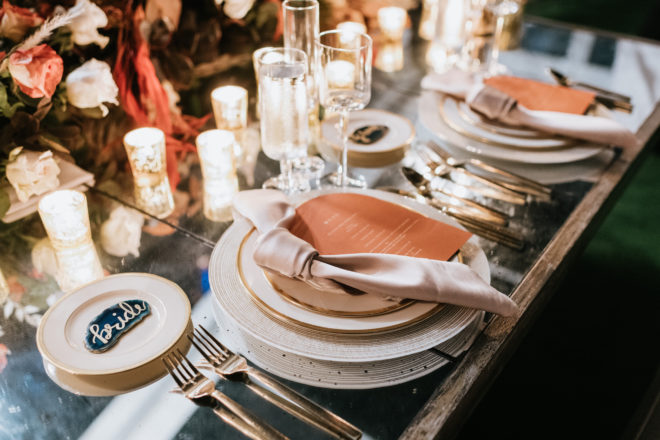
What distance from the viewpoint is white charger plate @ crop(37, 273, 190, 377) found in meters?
0.64

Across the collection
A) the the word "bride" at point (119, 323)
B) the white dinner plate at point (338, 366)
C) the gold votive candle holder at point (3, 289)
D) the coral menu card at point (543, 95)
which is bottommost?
the gold votive candle holder at point (3, 289)

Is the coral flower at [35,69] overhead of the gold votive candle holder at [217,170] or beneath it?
overhead

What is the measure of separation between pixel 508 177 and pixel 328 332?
0.55 meters

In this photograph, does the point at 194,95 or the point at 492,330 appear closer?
the point at 492,330

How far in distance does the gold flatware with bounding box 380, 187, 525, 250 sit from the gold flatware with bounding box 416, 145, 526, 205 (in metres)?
0.09

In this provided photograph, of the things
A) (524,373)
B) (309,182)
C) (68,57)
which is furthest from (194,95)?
(524,373)

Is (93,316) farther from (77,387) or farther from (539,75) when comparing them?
(539,75)

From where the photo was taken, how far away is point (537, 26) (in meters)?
1.81

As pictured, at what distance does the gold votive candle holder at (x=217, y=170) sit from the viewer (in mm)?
966

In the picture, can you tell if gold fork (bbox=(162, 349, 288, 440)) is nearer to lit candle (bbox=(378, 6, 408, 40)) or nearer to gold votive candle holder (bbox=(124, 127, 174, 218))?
gold votive candle holder (bbox=(124, 127, 174, 218))

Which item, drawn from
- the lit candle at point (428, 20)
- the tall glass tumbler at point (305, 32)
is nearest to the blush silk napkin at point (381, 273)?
the tall glass tumbler at point (305, 32)

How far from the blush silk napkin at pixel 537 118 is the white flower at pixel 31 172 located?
2.50 ft

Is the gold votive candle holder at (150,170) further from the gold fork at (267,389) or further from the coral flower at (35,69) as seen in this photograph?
the gold fork at (267,389)

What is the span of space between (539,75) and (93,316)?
4.02 feet
